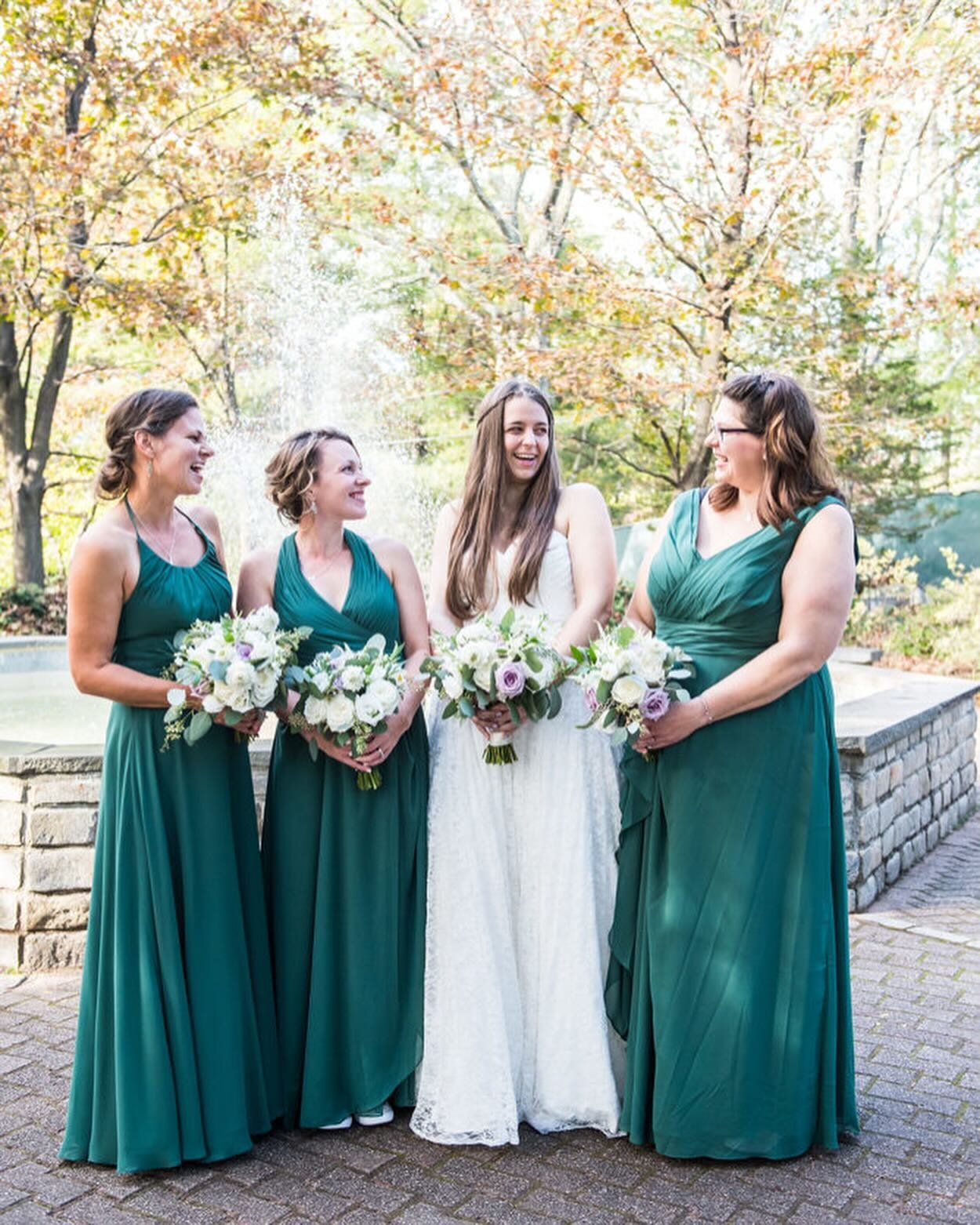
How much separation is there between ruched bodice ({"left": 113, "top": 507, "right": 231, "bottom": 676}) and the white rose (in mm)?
625

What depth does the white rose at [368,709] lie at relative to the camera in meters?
3.73

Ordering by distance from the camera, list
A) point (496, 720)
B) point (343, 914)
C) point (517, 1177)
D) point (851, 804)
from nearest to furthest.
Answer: point (517, 1177)
point (496, 720)
point (343, 914)
point (851, 804)

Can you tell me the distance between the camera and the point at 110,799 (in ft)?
12.6

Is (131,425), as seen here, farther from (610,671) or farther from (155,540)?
(610,671)

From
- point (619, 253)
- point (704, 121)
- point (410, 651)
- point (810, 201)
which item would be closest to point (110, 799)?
point (410, 651)

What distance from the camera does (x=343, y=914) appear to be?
4.05m

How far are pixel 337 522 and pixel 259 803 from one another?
1982mm

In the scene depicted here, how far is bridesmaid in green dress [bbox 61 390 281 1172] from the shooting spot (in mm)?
3719

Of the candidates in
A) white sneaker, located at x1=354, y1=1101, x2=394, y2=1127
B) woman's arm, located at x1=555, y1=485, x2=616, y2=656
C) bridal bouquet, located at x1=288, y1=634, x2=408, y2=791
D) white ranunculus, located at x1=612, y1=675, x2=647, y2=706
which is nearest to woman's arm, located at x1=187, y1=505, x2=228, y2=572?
bridal bouquet, located at x1=288, y1=634, x2=408, y2=791

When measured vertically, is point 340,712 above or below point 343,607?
below

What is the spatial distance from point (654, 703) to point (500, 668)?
47 cm

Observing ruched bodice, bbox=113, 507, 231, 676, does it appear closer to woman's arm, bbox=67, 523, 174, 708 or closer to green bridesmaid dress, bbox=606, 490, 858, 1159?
woman's arm, bbox=67, 523, 174, 708

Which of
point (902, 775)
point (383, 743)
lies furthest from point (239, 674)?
point (902, 775)

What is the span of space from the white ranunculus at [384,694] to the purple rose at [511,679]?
13.2 inches
